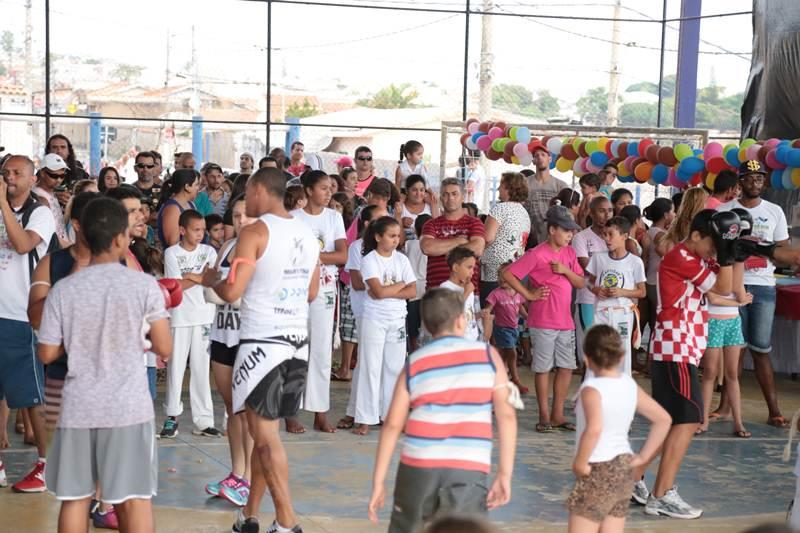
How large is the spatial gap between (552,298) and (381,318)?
1298mm

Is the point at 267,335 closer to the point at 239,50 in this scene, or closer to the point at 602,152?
the point at 602,152

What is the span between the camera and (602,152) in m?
13.7

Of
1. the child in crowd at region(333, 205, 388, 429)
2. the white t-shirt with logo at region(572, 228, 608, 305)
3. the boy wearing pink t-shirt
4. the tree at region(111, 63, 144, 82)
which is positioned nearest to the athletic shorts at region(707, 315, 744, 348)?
the boy wearing pink t-shirt

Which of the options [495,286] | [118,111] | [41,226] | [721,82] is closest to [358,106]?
[118,111]

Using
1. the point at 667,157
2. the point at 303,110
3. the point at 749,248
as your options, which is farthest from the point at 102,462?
the point at 303,110

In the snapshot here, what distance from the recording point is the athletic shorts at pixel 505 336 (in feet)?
32.8

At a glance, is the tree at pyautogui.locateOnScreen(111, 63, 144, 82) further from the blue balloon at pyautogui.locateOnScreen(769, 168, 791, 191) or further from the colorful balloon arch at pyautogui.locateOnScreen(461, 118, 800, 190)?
the blue balloon at pyautogui.locateOnScreen(769, 168, 791, 191)

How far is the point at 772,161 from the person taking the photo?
37.0 ft

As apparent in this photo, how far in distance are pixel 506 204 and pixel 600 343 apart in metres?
4.96

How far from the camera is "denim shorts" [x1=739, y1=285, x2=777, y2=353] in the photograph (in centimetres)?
934

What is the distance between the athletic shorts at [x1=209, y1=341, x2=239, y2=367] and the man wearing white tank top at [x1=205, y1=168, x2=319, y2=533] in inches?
37.4

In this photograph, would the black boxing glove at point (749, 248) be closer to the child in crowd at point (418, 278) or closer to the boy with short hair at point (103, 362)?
the child in crowd at point (418, 278)

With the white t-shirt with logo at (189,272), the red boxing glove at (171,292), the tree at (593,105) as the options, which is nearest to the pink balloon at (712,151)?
the white t-shirt with logo at (189,272)

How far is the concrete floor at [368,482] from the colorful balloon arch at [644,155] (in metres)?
3.01
